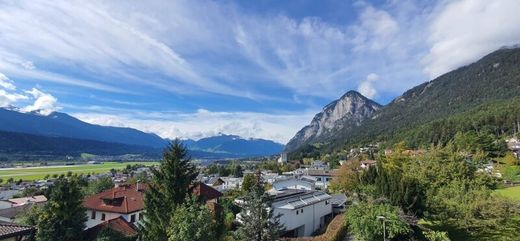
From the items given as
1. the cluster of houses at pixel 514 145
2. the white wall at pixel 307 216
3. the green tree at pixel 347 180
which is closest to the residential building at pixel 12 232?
the white wall at pixel 307 216

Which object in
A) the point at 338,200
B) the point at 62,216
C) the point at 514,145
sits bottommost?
the point at 62,216

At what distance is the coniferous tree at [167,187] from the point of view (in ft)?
87.6

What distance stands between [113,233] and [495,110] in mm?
151866

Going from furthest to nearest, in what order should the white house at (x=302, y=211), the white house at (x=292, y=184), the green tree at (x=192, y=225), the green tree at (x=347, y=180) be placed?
the white house at (x=292, y=184), the green tree at (x=347, y=180), the white house at (x=302, y=211), the green tree at (x=192, y=225)

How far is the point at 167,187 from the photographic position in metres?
28.1

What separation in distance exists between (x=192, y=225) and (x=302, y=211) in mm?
23431

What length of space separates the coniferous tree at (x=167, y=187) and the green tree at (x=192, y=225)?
4.71 m

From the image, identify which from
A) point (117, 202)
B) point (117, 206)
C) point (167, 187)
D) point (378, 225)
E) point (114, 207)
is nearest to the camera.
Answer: point (378, 225)

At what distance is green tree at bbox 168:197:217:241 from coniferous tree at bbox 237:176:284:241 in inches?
150

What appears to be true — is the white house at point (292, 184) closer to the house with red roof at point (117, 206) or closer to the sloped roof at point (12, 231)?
the house with red roof at point (117, 206)

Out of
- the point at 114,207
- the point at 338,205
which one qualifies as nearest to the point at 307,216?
the point at 338,205

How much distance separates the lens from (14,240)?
68.9 feet

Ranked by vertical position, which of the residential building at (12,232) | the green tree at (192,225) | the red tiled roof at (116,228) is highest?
the green tree at (192,225)

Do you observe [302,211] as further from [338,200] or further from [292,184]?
[292,184]
